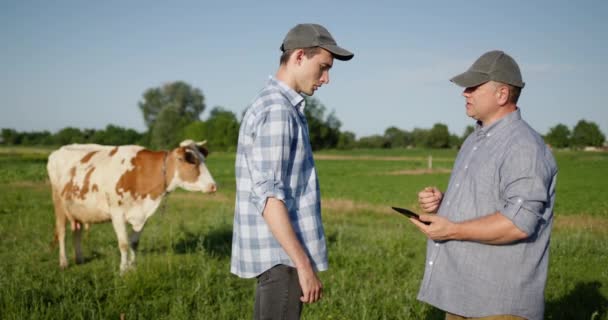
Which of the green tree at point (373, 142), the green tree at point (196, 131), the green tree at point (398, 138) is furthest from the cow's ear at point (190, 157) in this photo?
the green tree at point (398, 138)

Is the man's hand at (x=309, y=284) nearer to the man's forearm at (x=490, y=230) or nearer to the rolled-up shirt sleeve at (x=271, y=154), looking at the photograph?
the rolled-up shirt sleeve at (x=271, y=154)

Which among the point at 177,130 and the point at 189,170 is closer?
the point at 189,170

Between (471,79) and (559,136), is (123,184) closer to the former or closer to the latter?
(471,79)

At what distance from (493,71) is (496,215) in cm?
74

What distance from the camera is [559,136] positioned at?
13112cm

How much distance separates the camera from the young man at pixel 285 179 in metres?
2.14

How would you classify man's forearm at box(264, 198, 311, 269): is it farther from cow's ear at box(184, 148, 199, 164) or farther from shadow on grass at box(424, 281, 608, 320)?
cow's ear at box(184, 148, 199, 164)

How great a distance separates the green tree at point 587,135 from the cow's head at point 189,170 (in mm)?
138468

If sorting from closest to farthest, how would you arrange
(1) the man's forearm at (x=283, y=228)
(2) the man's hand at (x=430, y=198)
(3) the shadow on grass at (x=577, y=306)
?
1. (1) the man's forearm at (x=283, y=228)
2. (2) the man's hand at (x=430, y=198)
3. (3) the shadow on grass at (x=577, y=306)

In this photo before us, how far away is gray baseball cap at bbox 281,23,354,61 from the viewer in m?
2.23

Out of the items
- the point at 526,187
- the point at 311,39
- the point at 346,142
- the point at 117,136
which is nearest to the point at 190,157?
the point at 311,39

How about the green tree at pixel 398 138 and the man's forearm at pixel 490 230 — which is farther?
the green tree at pixel 398 138

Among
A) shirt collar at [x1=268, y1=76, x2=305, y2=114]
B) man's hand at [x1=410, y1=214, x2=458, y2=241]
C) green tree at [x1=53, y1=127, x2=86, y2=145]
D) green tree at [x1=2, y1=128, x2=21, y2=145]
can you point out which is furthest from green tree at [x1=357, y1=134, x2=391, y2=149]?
shirt collar at [x1=268, y1=76, x2=305, y2=114]

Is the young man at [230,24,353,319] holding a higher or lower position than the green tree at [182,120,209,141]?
lower
